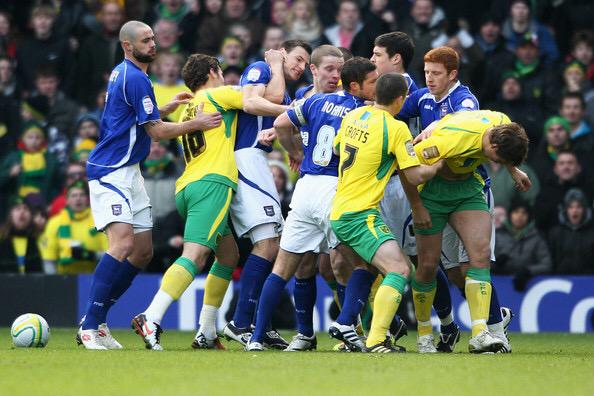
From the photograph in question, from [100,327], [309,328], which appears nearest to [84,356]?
[100,327]

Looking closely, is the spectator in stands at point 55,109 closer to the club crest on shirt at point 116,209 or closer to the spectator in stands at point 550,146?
the spectator in stands at point 550,146

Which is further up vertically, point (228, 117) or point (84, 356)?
point (228, 117)

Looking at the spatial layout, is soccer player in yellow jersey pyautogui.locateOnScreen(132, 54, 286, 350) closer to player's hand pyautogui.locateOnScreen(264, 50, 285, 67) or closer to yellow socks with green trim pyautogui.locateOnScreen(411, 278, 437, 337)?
player's hand pyautogui.locateOnScreen(264, 50, 285, 67)

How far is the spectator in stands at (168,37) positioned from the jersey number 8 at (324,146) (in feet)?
22.2

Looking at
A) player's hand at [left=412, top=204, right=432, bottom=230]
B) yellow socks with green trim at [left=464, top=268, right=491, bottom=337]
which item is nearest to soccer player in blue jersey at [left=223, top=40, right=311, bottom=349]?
player's hand at [left=412, top=204, right=432, bottom=230]

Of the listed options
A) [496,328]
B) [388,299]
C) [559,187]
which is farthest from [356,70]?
[559,187]

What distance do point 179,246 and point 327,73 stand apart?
458 centimetres

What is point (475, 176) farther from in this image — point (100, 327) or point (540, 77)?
point (540, 77)

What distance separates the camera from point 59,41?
17031mm

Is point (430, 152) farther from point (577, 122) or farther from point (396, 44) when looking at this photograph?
point (577, 122)

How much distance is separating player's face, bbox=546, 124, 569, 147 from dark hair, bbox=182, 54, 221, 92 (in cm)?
529

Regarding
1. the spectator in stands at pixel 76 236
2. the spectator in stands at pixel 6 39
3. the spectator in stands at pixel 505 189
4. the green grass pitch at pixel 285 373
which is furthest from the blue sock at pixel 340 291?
the spectator in stands at pixel 6 39

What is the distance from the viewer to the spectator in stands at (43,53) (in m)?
16.8

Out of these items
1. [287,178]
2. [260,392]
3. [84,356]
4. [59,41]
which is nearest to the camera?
[260,392]
